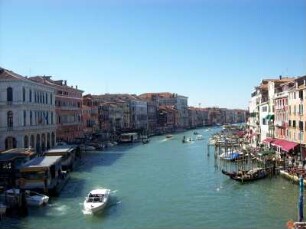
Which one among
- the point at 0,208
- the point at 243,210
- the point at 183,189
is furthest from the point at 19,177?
the point at 243,210

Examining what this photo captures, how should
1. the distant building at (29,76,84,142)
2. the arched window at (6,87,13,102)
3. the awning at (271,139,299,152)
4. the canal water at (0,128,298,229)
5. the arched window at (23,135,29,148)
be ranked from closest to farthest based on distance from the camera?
the canal water at (0,128,298,229) → the awning at (271,139,299,152) → the arched window at (6,87,13,102) → the arched window at (23,135,29,148) → the distant building at (29,76,84,142)

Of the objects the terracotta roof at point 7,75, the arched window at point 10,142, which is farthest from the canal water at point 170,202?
the terracotta roof at point 7,75

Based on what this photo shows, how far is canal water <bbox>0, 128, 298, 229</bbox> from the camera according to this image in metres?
16.5

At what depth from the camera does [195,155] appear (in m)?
39.5

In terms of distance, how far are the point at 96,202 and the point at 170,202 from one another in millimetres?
3206

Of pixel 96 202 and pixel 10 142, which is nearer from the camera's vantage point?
pixel 96 202

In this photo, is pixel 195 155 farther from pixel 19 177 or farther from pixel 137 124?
pixel 137 124

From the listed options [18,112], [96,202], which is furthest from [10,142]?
[96,202]

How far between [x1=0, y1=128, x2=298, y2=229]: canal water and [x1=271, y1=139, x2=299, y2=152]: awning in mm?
2889

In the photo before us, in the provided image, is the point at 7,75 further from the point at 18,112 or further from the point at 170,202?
the point at 170,202

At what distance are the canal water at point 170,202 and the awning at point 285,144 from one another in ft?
9.48

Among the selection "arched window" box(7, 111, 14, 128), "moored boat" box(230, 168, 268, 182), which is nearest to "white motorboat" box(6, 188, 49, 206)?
"moored boat" box(230, 168, 268, 182)

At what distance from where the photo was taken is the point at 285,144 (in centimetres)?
2875

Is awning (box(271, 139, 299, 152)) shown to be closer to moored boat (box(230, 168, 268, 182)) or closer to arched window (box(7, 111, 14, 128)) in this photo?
moored boat (box(230, 168, 268, 182))
